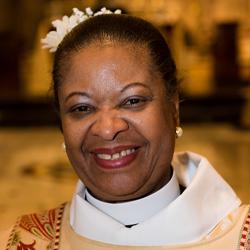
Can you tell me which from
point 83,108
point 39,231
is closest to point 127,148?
point 83,108

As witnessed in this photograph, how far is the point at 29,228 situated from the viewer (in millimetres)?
2027

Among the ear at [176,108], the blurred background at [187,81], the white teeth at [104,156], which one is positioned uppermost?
the ear at [176,108]

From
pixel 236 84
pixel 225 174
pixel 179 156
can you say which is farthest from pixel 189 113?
pixel 179 156

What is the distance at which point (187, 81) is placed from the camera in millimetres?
8148

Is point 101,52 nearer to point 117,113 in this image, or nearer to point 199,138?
point 117,113

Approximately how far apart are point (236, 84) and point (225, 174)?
374 cm

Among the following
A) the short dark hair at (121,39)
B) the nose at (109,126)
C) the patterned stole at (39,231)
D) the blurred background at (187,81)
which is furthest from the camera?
the blurred background at (187,81)

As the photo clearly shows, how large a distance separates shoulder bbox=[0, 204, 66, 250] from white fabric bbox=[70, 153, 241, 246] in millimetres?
66

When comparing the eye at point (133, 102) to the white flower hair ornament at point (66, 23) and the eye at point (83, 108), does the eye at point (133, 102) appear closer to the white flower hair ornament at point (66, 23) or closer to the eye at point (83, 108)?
the eye at point (83, 108)

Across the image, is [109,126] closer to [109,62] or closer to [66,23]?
[109,62]

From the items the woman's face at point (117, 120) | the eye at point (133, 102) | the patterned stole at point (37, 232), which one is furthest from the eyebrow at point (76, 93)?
the patterned stole at point (37, 232)

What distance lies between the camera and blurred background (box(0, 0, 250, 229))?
7.61 meters

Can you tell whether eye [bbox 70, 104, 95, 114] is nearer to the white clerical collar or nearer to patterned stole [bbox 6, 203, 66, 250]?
the white clerical collar

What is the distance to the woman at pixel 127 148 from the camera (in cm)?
179
